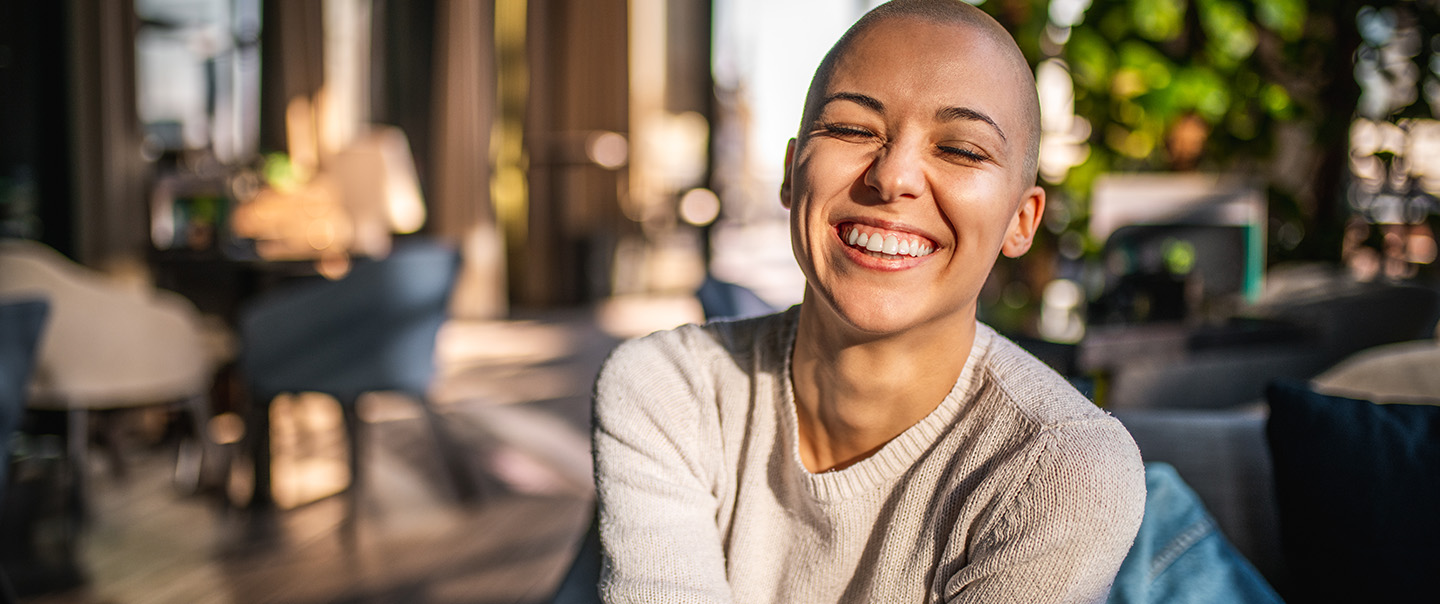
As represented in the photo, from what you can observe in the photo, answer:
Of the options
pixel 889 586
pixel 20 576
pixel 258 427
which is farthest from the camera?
pixel 258 427

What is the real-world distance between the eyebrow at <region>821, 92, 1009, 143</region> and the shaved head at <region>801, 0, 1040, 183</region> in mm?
28

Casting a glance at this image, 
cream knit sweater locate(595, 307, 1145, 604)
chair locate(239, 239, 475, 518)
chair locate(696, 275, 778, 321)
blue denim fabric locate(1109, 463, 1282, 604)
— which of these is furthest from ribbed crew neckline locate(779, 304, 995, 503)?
chair locate(239, 239, 475, 518)

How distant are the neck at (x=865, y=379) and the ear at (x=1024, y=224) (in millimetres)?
79

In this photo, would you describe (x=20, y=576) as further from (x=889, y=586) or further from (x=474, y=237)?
(x=474, y=237)

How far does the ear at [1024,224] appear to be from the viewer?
0.89 metres

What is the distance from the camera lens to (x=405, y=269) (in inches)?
114

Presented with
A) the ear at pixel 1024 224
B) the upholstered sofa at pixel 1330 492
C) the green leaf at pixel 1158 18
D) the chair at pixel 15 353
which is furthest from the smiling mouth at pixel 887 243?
the green leaf at pixel 1158 18

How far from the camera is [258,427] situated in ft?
9.43

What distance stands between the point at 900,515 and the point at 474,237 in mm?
6477

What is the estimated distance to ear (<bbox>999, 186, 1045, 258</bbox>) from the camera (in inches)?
A: 34.9

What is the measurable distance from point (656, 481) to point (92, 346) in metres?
2.59

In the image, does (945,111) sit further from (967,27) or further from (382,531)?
(382,531)

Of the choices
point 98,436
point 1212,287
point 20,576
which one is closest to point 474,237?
point 98,436

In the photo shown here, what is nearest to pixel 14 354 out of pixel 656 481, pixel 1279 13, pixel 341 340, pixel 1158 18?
pixel 341 340
